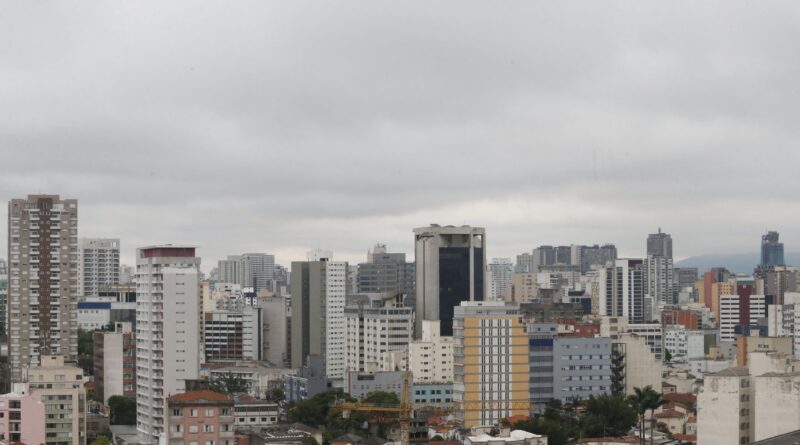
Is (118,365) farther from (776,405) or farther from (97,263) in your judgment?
(97,263)

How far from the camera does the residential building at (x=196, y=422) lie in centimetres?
3953

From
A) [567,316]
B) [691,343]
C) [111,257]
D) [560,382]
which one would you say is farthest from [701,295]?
[560,382]

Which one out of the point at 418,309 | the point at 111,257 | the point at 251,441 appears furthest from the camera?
the point at 111,257

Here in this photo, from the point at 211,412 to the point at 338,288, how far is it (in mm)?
50752

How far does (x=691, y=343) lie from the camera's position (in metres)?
98.6

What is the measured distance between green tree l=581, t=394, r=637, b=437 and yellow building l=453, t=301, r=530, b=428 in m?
4.60

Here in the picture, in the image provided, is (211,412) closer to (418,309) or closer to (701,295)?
(418,309)

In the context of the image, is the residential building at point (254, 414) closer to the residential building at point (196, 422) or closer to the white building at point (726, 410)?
the residential building at point (196, 422)

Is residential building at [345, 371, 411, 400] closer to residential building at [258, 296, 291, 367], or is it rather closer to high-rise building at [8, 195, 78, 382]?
high-rise building at [8, 195, 78, 382]

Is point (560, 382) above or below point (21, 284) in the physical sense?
below

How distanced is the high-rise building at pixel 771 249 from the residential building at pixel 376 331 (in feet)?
295

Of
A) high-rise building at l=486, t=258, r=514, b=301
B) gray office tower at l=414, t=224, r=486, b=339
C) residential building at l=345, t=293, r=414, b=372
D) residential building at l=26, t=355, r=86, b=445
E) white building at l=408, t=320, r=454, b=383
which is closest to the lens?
residential building at l=26, t=355, r=86, b=445

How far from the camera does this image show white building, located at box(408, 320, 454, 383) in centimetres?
7125

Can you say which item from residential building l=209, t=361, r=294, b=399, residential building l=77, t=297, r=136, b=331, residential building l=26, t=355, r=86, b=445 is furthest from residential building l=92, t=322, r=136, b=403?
residential building l=77, t=297, r=136, b=331
